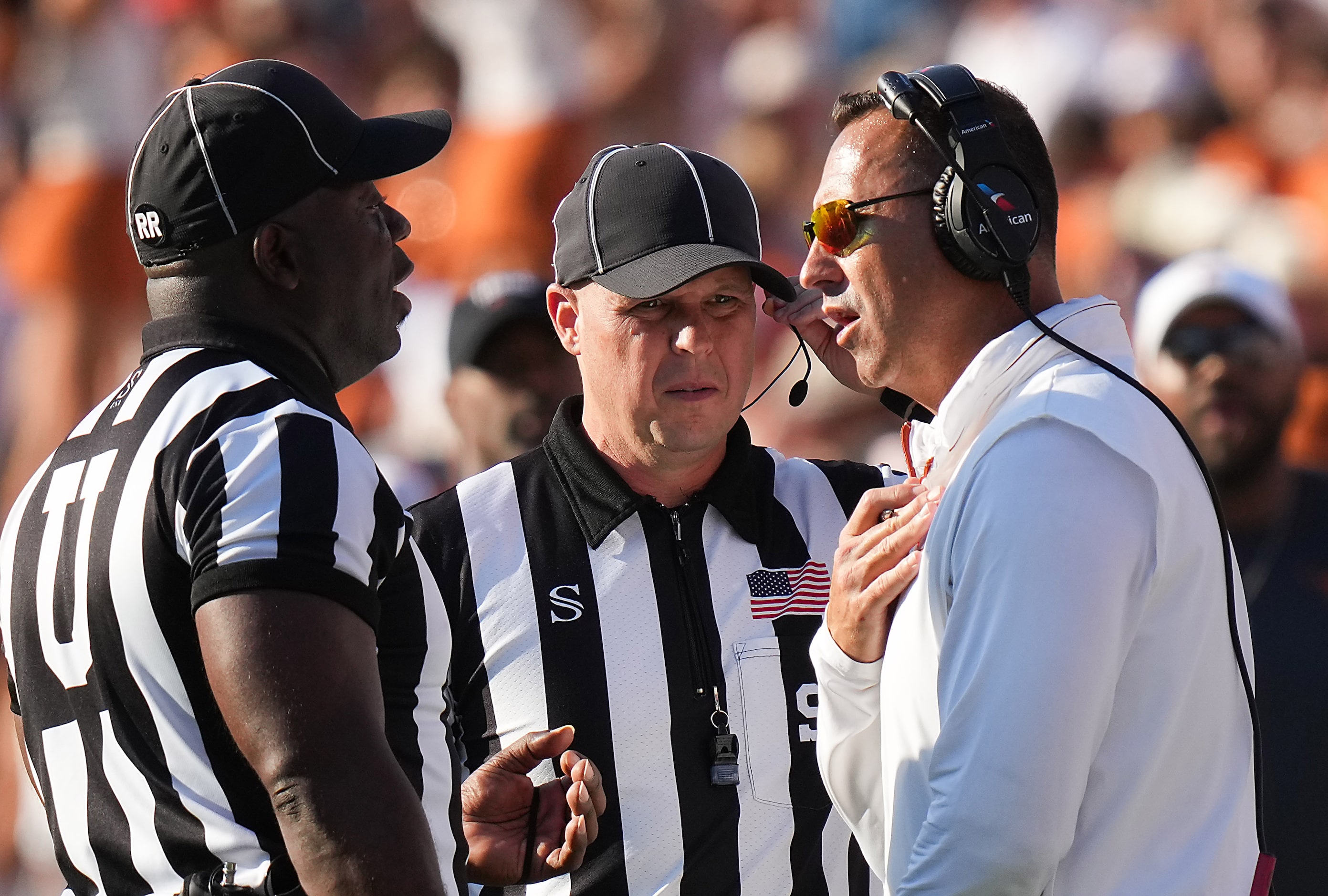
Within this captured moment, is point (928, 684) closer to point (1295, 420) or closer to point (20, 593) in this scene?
point (20, 593)

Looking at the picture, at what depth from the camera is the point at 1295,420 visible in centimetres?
446

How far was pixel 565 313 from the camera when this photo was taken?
8.29 feet

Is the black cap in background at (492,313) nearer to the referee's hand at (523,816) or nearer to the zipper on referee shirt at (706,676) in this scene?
the zipper on referee shirt at (706,676)

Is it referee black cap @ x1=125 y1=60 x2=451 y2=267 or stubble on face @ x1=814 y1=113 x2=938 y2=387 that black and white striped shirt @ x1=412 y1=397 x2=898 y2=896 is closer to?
stubble on face @ x1=814 y1=113 x2=938 y2=387

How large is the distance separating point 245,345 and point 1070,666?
0.94m

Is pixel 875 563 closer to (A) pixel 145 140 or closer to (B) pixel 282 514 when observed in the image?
(B) pixel 282 514

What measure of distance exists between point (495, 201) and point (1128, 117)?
7.87 feet

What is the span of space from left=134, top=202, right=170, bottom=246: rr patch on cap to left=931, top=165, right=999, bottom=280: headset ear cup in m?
0.88

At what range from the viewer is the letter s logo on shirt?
7.43ft

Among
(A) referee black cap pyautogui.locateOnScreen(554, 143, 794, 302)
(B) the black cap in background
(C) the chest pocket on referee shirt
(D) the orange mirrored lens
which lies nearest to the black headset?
(D) the orange mirrored lens

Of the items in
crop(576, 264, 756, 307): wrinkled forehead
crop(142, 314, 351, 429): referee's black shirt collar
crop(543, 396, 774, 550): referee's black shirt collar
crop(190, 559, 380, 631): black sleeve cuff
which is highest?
crop(142, 314, 351, 429): referee's black shirt collar

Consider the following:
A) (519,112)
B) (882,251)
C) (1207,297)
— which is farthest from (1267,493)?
(519,112)

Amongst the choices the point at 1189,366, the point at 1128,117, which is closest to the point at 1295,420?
the point at 1189,366

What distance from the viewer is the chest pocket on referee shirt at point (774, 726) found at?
2.18m
